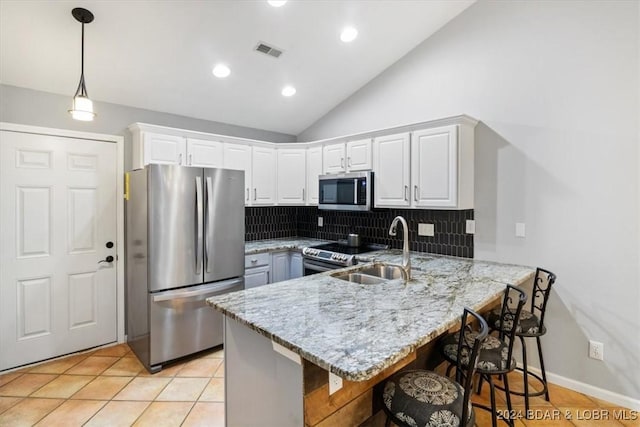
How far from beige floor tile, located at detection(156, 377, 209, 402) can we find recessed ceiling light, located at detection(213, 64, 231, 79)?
2893 millimetres

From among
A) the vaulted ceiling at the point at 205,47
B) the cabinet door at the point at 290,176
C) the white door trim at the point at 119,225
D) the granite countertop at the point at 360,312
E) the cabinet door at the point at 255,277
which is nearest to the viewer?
the granite countertop at the point at 360,312

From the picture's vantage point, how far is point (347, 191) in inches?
141

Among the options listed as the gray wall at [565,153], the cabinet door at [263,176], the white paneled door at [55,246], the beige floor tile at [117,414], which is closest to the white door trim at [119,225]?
the white paneled door at [55,246]

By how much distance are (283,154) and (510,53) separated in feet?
8.87

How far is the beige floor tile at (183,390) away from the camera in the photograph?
244 cm

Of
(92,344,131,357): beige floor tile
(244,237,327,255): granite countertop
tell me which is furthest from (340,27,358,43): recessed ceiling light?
(92,344,131,357): beige floor tile

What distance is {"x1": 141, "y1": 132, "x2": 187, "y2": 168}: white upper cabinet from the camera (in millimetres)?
3201

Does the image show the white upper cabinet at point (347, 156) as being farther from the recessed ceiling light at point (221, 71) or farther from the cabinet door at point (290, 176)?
the recessed ceiling light at point (221, 71)

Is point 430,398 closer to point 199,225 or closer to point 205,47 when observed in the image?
point 199,225

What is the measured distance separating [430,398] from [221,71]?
3.25m

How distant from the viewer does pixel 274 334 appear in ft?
4.29

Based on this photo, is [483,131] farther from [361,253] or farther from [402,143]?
[361,253]

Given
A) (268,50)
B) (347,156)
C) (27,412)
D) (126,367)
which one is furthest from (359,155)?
(27,412)

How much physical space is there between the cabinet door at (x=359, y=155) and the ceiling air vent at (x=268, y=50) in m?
1.21
